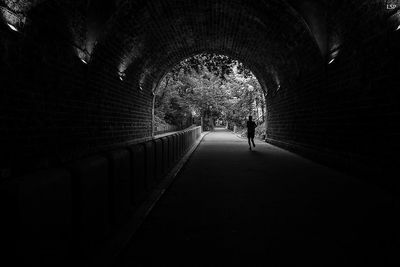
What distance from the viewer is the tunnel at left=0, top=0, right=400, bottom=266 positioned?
218 centimetres

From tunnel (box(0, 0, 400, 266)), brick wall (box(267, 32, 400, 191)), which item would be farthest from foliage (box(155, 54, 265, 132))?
brick wall (box(267, 32, 400, 191))

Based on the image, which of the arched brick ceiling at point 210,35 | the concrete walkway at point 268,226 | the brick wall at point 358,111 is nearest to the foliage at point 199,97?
the arched brick ceiling at point 210,35

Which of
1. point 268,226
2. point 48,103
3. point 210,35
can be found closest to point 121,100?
point 48,103

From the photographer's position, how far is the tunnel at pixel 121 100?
2.18 metres

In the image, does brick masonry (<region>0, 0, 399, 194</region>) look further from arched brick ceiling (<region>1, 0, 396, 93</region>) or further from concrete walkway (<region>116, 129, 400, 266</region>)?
concrete walkway (<region>116, 129, 400, 266</region>)

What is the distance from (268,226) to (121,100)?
9.22 metres

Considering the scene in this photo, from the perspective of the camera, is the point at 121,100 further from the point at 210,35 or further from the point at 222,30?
the point at 210,35

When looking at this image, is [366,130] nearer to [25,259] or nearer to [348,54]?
[348,54]

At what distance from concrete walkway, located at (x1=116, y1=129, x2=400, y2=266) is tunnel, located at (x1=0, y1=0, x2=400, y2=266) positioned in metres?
0.30

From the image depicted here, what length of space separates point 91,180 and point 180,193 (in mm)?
2586

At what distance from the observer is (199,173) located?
22.5 ft

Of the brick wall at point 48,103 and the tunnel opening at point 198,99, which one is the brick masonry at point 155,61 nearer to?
the brick wall at point 48,103

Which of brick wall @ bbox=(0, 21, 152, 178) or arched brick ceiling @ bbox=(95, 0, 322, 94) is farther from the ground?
arched brick ceiling @ bbox=(95, 0, 322, 94)

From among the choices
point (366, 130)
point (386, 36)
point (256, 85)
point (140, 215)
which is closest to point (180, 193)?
point (140, 215)
